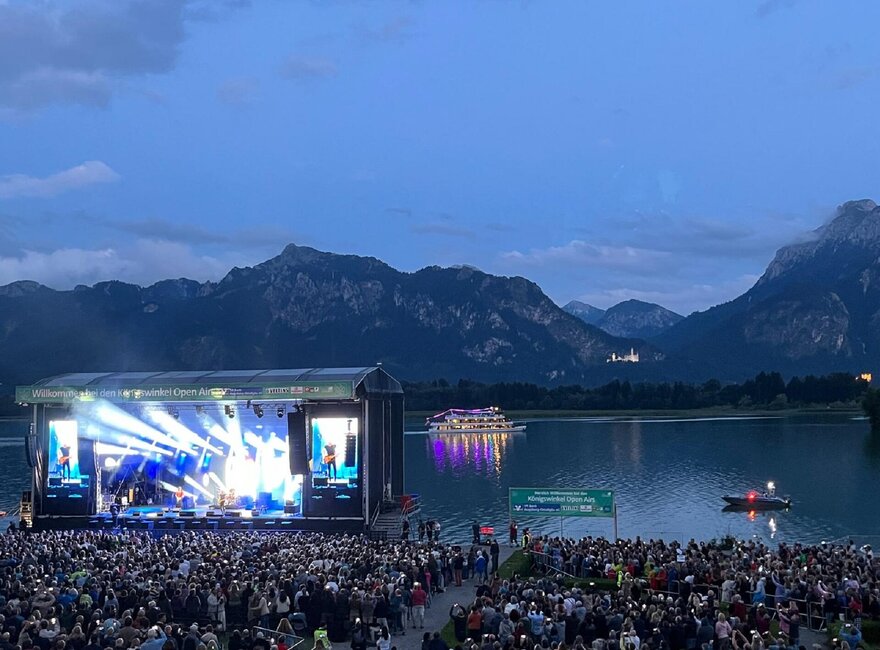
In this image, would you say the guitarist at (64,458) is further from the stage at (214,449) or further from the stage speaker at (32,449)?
the stage speaker at (32,449)

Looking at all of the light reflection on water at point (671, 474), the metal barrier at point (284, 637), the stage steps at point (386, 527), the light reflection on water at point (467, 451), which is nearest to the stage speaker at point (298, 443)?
the stage steps at point (386, 527)

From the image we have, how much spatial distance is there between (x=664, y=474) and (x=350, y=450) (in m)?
45.1

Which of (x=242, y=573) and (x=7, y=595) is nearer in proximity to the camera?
(x=7, y=595)

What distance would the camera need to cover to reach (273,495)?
36.4m

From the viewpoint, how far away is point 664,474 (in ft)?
242

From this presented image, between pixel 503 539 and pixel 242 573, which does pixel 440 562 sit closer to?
pixel 242 573

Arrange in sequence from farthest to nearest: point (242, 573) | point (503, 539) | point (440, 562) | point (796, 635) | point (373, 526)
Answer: point (503, 539) → point (373, 526) → point (440, 562) → point (242, 573) → point (796, 635)

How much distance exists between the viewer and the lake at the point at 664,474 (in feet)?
162

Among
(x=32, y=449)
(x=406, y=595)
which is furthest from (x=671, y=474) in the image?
(x=406, y=595)

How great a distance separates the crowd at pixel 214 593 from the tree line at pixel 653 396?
149 metres

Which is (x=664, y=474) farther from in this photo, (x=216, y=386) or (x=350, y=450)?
(x=216, y=386)

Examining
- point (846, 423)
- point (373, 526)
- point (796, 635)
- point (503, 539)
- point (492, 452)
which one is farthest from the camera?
point (846, 423)

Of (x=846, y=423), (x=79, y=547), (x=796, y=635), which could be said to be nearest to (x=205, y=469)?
(x=79, y=547)

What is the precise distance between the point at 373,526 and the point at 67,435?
13.1 metres
